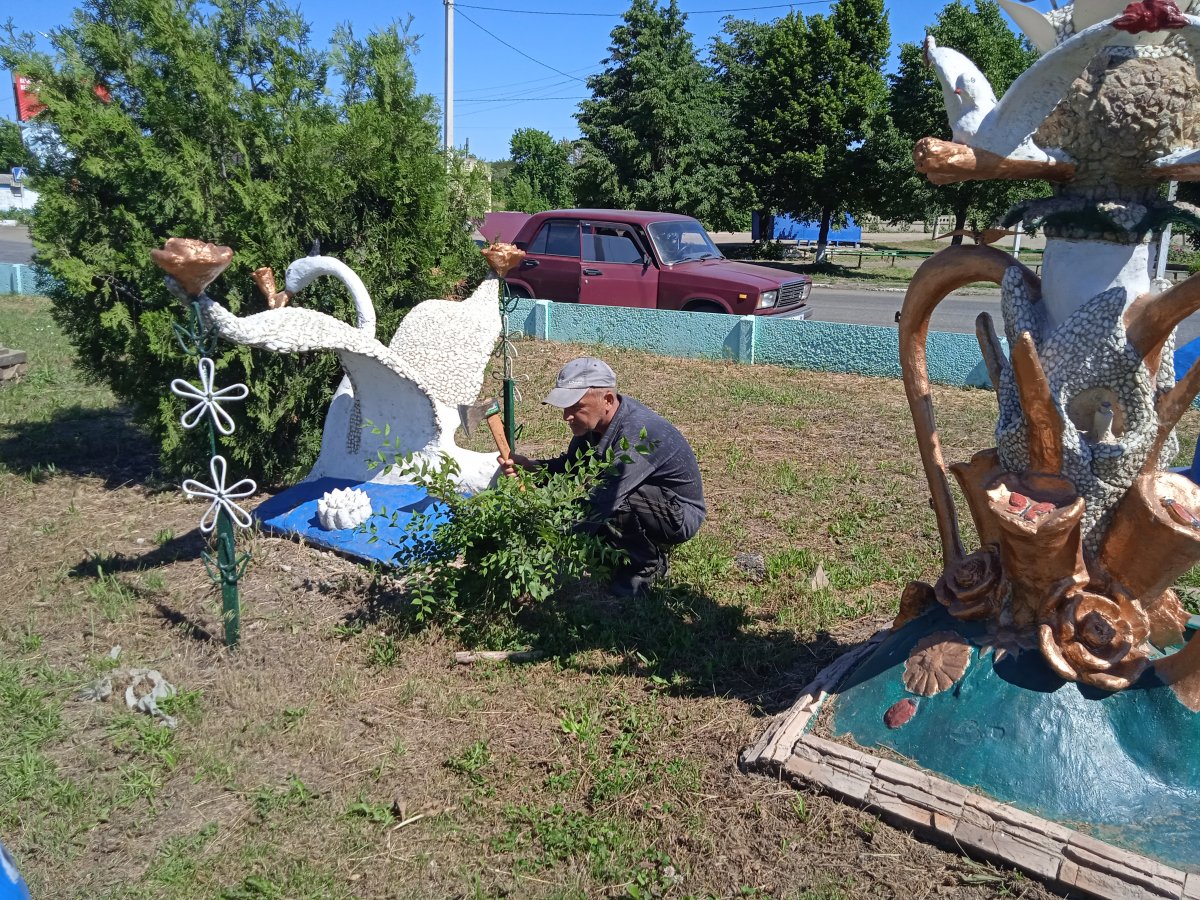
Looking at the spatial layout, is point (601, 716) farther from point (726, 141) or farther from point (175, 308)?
point (726, 141)

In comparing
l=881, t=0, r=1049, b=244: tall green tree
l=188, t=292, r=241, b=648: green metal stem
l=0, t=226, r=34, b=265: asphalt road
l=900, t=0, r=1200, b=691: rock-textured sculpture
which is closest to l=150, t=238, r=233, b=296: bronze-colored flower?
l=188, t=292, r=241, b=648: green metal stem

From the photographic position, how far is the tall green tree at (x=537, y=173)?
30.7 m

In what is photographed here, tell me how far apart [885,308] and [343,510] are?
13.4 m

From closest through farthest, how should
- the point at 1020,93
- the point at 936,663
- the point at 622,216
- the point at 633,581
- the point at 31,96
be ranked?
the point at 1020,93, the point at 936,663, the point at 633,581, the point at 31,96, the point at 622,216

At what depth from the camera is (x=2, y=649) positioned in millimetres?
4043

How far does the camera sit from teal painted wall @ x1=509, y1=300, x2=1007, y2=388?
9.10m

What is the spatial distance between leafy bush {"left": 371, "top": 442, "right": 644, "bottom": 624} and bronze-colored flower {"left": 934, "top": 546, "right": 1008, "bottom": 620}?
1.34m

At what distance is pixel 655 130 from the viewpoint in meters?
24.0

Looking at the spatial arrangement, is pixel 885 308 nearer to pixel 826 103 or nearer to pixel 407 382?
pixel 826 103

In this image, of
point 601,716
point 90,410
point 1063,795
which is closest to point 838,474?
point 601,716

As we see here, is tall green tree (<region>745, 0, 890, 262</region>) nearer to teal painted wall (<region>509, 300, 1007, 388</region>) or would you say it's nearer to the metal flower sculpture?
teal painted wall (<region>509, 300, 1007, 388</region>)

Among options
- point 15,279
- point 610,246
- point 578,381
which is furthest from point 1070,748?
point 15,279

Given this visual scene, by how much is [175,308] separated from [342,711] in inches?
135

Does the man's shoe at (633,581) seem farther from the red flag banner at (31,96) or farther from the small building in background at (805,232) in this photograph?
the small building in background at (805,232)
